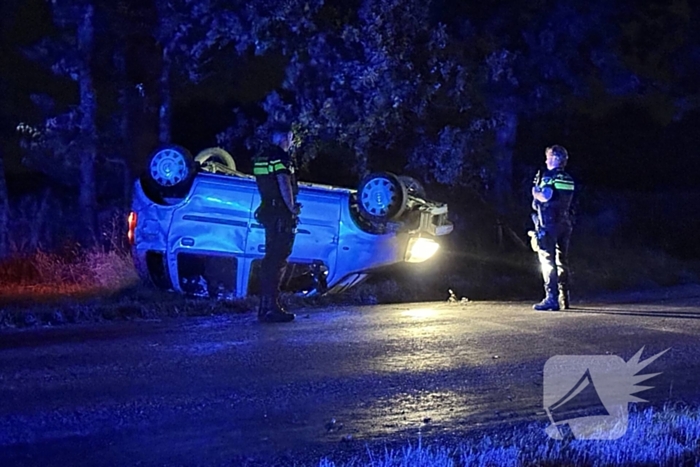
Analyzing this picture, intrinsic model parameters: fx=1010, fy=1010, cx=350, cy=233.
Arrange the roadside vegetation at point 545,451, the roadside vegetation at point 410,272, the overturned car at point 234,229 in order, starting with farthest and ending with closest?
the overturned car at point 234,229 < the roadside vegetation at point 410,272 < the roadside vegetation at point 545,451

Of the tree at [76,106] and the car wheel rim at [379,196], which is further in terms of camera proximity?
the tree at [76,106]

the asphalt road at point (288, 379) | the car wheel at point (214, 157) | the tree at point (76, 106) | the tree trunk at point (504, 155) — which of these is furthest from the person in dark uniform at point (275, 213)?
the tree trunk at point (504, 155)

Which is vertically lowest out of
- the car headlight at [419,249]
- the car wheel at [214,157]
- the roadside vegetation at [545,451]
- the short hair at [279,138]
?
the roadside vegetation at [545,451]

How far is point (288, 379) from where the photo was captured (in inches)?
274

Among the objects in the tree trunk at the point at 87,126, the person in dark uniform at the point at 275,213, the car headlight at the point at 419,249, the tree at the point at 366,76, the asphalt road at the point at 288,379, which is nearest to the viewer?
the asphalt road at the point at 288,379

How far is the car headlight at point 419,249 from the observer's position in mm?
11602

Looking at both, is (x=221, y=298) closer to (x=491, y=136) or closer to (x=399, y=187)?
Answer: (x=399, y=187)

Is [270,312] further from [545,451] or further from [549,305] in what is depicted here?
[545,451]

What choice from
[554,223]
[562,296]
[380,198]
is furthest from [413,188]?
[562,296]

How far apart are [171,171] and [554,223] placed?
→ 166 inches

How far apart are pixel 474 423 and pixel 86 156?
1242cm

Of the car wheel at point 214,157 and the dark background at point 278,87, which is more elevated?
the dark background at point 278,87

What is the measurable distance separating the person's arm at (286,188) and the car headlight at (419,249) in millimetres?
2404

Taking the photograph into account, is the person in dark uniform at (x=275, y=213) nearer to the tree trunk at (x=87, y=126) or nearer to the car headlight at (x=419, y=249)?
the car headlight at (x=419, y=249)
